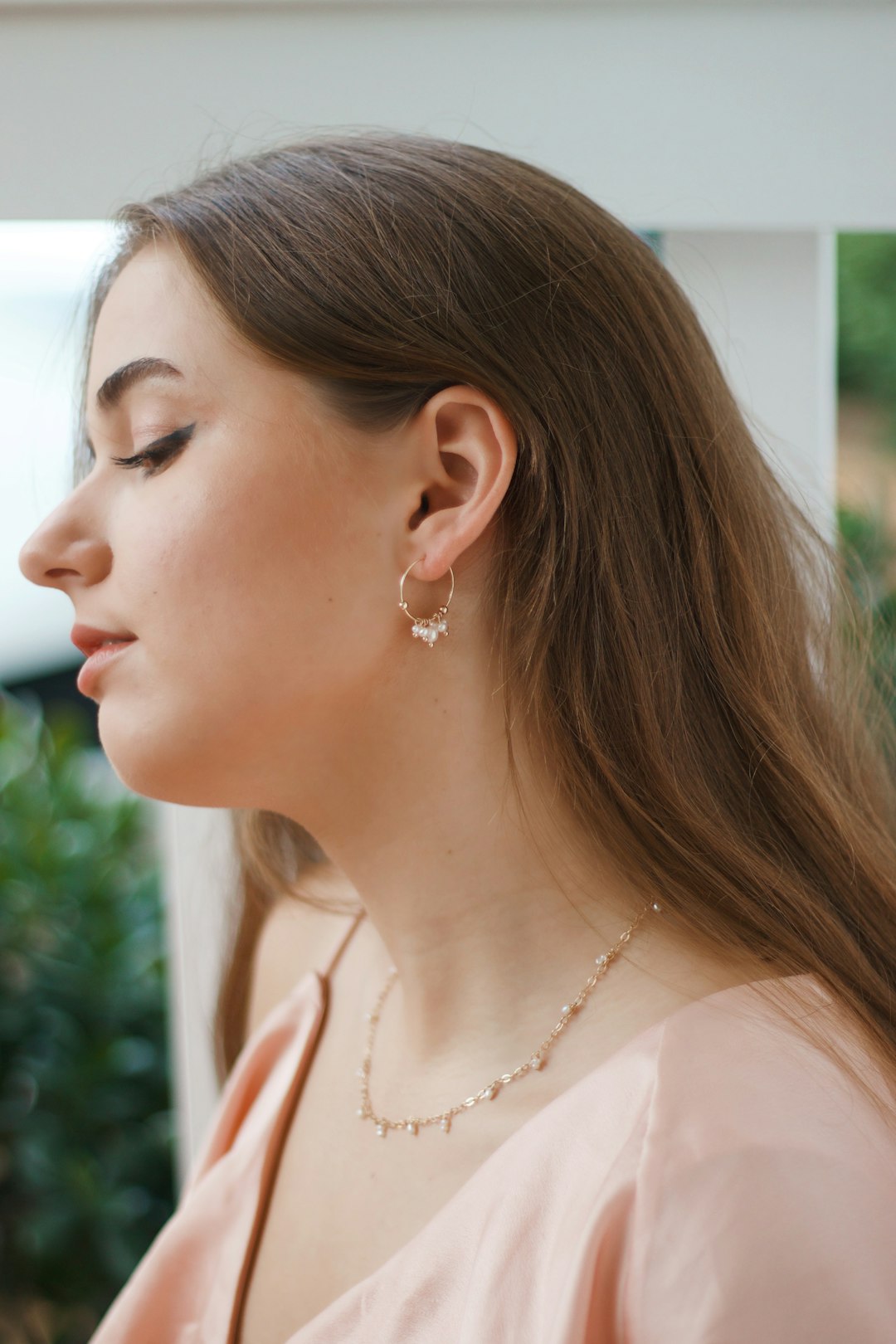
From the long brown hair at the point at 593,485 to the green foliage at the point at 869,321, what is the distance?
28.2 feet

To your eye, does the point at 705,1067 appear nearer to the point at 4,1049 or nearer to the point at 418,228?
the point at 418,228

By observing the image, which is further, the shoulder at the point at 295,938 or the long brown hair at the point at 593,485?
the shoulder at the point at 295,938

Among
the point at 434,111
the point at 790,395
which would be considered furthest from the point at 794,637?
the point at 434,111

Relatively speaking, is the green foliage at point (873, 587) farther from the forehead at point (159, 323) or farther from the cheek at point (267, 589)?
the forehead at point (159, 323)

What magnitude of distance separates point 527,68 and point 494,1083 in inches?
36.6

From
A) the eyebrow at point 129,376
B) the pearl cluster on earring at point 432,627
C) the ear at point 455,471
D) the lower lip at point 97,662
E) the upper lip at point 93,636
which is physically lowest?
the lower lip at point 97,662

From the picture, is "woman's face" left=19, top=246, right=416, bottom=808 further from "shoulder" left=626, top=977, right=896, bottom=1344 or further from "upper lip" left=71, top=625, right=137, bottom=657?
"shoulder" left=626, top=977, right=896, bottom=1344

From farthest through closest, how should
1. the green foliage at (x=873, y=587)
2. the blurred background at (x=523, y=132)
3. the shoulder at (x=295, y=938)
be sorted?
the shoulder at (x=295, y=938) < the green foliage at (x=873, y=587) < the blurred background at (x=523, y=132)

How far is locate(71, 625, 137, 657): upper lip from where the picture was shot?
3.35 ft

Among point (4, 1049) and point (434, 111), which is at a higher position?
point (434, 111)

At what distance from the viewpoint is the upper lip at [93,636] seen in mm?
1021

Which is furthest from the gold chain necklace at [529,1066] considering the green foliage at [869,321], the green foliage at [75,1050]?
the green foliage at [869,321]

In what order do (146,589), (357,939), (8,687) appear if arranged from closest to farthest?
(146,589), (357,939), (8,687)

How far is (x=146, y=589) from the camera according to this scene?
98cm
